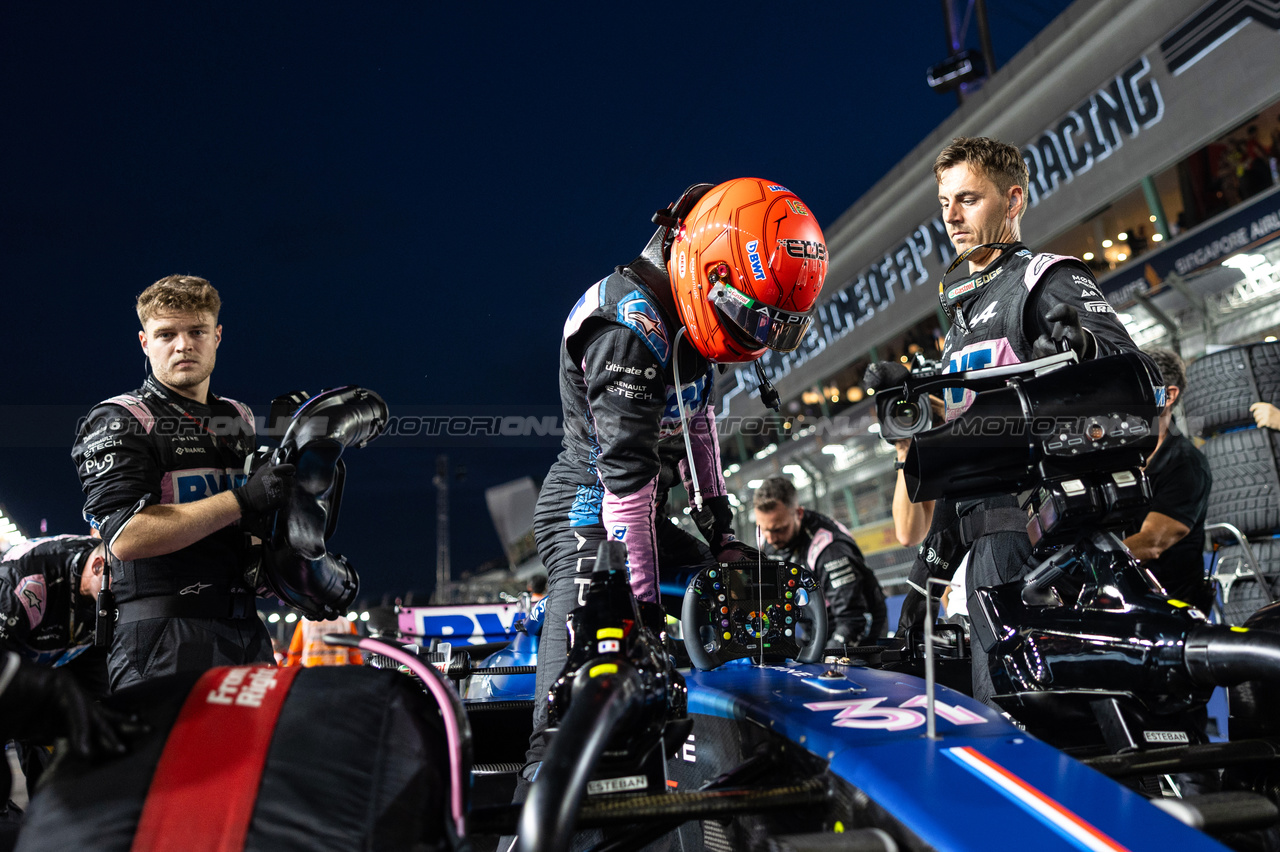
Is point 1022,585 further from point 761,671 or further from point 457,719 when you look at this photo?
point 457,719

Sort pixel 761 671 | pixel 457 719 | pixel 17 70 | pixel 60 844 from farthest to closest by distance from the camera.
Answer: pixel 17 70, pixel 761 671, pixel 457 719, pixel 60 844

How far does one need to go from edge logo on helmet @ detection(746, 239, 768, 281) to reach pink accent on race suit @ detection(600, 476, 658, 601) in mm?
652

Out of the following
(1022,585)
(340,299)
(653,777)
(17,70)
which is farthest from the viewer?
(340,299)

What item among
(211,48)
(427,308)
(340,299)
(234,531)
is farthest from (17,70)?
(234,531)

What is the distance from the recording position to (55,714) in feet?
3.83

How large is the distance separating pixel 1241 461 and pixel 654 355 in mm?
4406

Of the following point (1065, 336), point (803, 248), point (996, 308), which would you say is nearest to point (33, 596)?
point (803, 248)

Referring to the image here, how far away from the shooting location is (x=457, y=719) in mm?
1288

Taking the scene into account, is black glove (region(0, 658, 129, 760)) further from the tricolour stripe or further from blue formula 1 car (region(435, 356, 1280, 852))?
the tricolour stripe

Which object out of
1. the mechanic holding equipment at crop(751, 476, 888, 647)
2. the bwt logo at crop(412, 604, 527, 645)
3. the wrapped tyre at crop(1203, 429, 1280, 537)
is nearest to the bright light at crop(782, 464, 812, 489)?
the mechanic holding equipment at crop(751, 476, 888, 647)

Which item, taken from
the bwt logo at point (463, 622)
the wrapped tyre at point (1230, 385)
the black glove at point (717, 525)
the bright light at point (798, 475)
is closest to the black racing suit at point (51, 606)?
the bwt logo at point (463, 622)

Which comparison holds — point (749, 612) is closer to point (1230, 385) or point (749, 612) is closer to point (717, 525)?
point (717, 525)

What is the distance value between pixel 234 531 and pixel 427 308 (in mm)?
25265

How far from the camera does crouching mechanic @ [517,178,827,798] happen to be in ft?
6.97
